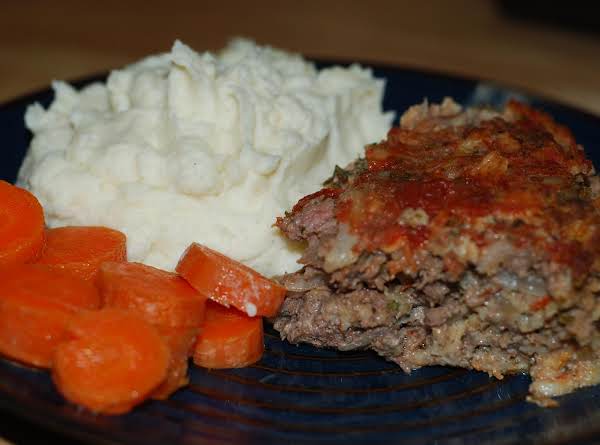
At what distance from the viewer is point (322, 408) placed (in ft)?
13.9

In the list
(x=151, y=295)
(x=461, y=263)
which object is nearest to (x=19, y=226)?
(x=151, y=295)

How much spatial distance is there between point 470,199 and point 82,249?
2603mm

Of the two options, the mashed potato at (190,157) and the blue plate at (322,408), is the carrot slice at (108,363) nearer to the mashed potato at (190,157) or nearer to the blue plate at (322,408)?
the blue plate at (322,408)

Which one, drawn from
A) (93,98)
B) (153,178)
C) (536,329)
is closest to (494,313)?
(536,329)

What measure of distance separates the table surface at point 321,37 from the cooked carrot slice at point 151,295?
5738mm

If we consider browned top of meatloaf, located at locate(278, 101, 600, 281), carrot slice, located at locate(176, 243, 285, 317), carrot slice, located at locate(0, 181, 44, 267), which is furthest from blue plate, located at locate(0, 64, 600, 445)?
carrot slice, located at locate(0, 181, 44, 267)

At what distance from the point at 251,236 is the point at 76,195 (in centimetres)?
134

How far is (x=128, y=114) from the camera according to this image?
5.68 metres

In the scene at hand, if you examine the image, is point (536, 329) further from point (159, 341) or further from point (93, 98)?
point (93, 98)

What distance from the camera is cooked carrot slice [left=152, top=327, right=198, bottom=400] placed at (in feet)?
13.4

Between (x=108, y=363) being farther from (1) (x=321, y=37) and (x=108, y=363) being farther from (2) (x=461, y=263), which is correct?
(1) (x=321, y=37)

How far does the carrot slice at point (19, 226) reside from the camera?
4578 millimetres

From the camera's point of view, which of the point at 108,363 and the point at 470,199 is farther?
the point at 470,199

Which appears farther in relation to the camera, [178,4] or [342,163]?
[178,4]
